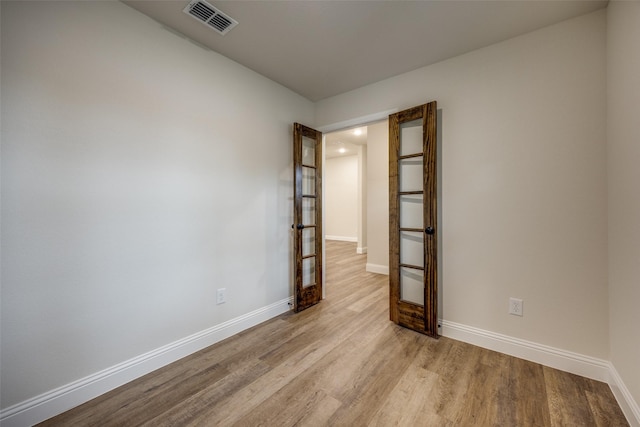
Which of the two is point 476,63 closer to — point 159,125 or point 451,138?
point 451,138

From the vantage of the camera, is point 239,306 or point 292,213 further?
point 292,213

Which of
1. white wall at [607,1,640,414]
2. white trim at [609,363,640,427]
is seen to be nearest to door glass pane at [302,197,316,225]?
white wall at [607,1,640,414]

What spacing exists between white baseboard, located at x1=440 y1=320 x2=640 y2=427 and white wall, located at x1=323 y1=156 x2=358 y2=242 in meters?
5.85

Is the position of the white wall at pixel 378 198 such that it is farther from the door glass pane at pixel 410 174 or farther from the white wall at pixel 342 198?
the white wall at pixel 342 198

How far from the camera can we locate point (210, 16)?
1787 mm

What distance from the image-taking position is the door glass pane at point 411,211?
2.45 metres

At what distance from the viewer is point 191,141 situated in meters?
2.04

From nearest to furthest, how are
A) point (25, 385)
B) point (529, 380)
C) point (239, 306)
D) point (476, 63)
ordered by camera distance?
point (25, 385), point (529, 380), point (476, 63), point (239, 306)

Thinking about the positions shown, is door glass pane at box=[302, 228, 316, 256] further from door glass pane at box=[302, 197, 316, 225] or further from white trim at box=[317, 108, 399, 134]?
white trim at box=[317, 108, 399, 134]

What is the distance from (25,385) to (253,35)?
266 cm

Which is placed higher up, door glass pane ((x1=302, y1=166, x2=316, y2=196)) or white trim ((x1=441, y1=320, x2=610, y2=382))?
door glass pane ((x1=302, y1=166, x2=316, y2=196))

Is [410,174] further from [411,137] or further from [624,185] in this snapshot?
[624,185]

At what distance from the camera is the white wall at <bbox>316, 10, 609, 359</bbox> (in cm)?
173

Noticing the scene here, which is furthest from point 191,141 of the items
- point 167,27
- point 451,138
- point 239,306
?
point 451,138
